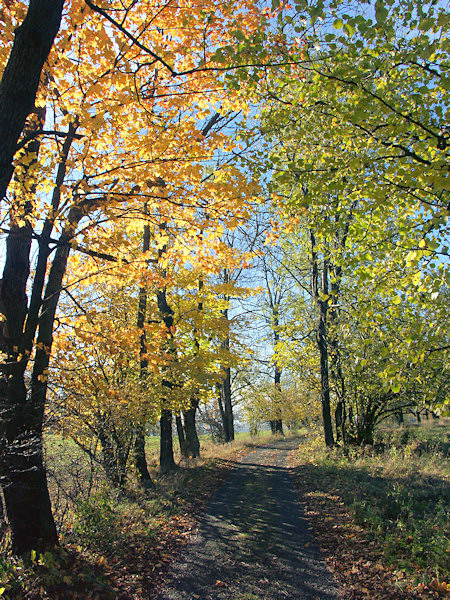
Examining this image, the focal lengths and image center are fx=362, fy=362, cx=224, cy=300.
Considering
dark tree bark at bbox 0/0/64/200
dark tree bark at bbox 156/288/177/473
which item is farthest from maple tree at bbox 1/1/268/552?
dark tree bark at bbox 156/288/177/473

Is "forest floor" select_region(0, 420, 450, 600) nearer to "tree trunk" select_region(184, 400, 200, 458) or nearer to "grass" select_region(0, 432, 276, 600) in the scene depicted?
"grass" select_region(0, 432, 276, 600)

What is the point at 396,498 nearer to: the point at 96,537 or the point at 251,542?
the point at 251,542

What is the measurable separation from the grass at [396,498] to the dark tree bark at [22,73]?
6.29 meters

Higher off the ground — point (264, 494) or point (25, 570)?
point (25, 570)

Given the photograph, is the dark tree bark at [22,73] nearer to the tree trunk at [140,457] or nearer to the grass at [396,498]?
the grass at [396,498]

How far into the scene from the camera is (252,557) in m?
5.65

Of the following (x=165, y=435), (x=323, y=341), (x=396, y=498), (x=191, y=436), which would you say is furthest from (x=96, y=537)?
(x=191, y=436)

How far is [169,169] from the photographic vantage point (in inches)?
221

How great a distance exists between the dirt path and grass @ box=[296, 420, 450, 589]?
0.87 meters

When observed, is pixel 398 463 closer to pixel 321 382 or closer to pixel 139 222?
pixel 321 382

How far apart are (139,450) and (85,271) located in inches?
226

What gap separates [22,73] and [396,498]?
332 inches

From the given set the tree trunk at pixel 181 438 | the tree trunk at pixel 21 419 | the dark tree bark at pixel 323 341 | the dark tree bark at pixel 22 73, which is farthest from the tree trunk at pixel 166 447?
the dark tree bark at pixel 22 73

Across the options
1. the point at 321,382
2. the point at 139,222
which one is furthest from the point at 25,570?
the point at 321,382
